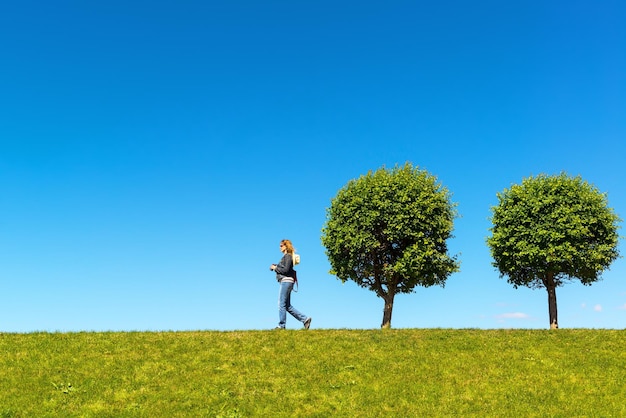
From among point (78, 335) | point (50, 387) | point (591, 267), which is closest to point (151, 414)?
point (50, 387)

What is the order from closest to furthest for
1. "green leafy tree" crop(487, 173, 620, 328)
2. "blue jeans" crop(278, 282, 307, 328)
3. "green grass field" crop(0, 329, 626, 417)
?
"green grass field" crop(0, 329, 626, 417) < "blue jeans" crop(278, 282, 307, 328) < "green leafy tree" crop(487, 173, 620, 328)

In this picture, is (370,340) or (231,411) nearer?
(231,411)

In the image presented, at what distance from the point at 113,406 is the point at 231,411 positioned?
11.3 feet

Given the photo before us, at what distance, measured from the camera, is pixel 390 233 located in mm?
39312

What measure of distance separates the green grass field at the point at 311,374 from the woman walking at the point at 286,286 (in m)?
1.13

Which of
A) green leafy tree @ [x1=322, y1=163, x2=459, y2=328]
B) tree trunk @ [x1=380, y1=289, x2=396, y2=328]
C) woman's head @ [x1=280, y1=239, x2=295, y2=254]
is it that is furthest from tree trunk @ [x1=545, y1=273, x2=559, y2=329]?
woman's head @ [x1=280, y1=239, x2=295, y2=254]

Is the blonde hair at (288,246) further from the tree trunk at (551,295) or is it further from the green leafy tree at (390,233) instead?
the tree trunk at (551,295)

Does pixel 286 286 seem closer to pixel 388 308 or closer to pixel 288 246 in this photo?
pixel 288 246

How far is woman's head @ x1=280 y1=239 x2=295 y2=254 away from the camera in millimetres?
25734

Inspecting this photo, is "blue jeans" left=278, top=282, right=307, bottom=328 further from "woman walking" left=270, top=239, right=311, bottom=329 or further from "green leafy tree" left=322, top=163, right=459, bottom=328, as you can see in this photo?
"green leafy tree" left=322, top=163, right=459, bottom=328

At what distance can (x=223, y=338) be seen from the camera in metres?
23.4

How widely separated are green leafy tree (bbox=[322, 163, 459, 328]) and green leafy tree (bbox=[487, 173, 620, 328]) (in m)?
3.67

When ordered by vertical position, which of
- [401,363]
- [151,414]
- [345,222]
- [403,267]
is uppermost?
[345,222]

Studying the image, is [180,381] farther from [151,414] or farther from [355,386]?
[355,386]
